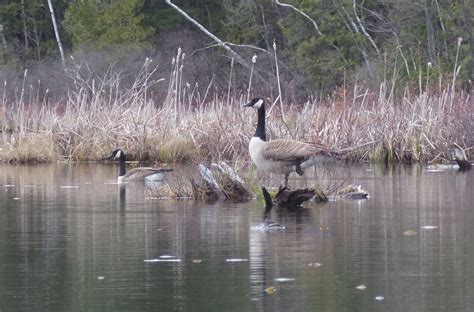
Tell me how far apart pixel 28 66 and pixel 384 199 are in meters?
40.0

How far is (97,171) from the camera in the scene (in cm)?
2233

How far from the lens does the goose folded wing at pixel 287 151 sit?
1490cm

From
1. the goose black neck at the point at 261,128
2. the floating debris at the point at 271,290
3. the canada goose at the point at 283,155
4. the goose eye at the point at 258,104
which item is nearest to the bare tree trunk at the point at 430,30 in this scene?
the goose eye at the point at 258,104

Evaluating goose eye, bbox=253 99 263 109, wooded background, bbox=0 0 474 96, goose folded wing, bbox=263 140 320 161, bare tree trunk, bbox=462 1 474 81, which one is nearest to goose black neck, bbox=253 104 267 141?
goose eye, bbox=253 99 263 109

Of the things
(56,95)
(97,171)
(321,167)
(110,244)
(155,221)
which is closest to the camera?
(110,244)

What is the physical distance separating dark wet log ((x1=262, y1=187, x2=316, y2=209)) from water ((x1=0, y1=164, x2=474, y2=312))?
0.60ft

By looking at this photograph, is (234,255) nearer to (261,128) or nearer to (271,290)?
(271,290)

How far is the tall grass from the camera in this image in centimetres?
2192

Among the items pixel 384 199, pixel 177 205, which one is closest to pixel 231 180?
pixel 177 205

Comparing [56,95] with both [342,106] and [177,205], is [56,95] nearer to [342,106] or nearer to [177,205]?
[342,106]

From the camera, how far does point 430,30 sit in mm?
39875

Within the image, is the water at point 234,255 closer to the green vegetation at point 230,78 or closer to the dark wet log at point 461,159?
the green vegetation at point 230,78

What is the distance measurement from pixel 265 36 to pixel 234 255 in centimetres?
4009

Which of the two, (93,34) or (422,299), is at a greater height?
(93,34)
